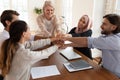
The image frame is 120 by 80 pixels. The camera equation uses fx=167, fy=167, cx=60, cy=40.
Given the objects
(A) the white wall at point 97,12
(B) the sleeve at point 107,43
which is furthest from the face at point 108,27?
(A) the white wall at point 97,12

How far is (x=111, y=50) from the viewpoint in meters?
1.72

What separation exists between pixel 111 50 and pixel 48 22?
1.48m

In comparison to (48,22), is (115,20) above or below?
above

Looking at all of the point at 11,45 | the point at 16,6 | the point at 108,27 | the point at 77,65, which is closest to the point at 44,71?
the point at 77,65

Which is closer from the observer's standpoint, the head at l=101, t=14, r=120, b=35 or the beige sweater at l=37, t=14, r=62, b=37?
the head at l=101, t=14, r=120, b=35

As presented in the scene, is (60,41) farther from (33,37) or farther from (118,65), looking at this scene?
(118,65)

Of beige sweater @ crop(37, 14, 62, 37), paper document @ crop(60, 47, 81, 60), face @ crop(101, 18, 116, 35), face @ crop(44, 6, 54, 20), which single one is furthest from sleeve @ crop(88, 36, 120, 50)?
face @ crop(44, 6, 54, 20)

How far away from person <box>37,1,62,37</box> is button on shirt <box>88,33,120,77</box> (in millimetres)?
1155

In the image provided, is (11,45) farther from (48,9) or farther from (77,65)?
(48,9)

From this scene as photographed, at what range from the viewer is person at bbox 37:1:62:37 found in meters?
2.83

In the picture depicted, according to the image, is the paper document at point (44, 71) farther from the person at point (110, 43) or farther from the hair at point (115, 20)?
the hair at point (115, 20)

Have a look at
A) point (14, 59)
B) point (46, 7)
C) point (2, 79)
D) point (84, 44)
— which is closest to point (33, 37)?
point (46, 7)

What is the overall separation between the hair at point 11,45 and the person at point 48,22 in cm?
142

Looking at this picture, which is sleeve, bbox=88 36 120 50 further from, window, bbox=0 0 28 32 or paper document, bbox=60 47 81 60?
window, bbox=0 0 28 32
